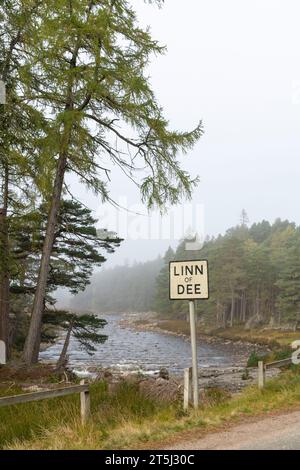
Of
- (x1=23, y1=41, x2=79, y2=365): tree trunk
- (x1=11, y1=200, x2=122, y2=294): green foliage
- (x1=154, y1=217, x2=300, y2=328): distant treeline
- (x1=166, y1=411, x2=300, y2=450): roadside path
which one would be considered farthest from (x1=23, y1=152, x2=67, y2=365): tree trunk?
(x1=154, y1=217, x2=300, y2=328): distant treeline

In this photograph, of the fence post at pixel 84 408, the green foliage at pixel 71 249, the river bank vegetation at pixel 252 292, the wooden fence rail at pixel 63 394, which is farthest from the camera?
the river bank vegetation at pixel 252 292

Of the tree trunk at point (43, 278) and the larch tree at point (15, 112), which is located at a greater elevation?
the larch tree at point (15, 112)

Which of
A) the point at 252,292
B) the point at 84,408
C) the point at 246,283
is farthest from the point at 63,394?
the point at 252,292

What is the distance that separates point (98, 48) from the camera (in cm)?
1284

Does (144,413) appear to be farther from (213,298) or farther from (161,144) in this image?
(213,298)

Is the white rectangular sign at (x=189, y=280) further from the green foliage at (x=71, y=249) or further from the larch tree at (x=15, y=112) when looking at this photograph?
the green foliage at (x=71, y=249)

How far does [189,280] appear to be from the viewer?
845 centimetres

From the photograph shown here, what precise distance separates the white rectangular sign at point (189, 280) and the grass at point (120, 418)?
196cm

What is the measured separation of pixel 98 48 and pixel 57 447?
1026 centimetres

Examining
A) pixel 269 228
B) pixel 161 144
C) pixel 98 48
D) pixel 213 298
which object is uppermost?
pixel 269 228

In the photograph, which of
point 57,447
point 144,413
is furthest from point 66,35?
point 57,447

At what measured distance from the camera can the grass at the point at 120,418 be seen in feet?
20.7

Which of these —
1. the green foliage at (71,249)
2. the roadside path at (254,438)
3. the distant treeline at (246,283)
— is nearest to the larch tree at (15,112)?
the green foliage at (71,249)

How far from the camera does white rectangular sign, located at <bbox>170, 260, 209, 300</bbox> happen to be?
8328 millimetres
